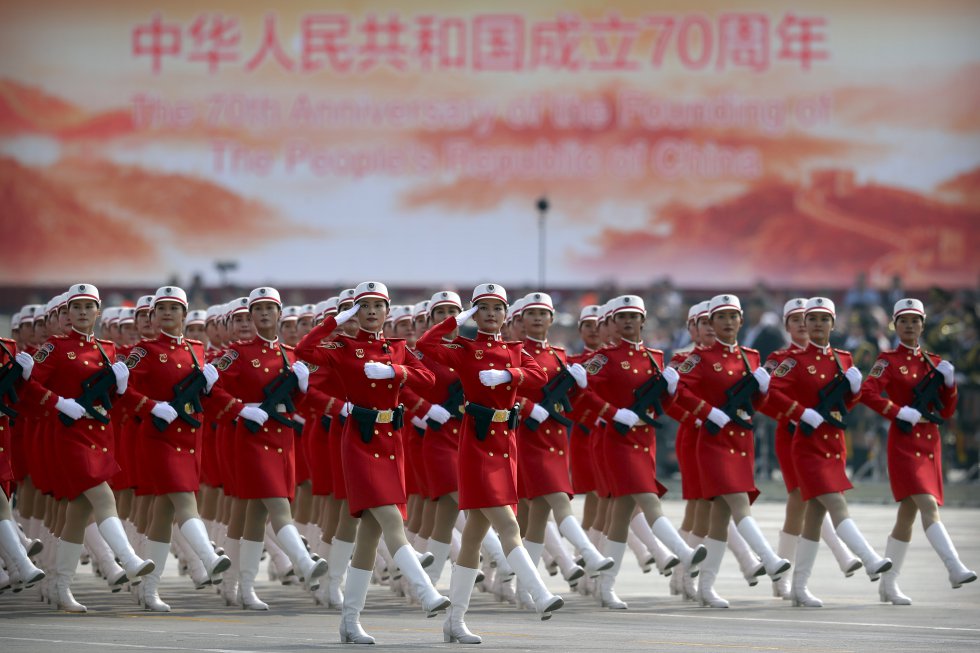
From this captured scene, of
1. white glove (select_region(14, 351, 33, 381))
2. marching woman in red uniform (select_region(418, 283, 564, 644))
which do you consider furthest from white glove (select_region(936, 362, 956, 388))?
white glove (select_region(14, 351, 33, 381))

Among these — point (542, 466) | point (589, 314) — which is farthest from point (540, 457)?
point (589, 314)

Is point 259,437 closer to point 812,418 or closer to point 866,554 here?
point 812,418

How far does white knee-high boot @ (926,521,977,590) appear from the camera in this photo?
48.1ft

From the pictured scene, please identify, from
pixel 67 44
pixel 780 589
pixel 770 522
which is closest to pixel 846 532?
pixel 780 589

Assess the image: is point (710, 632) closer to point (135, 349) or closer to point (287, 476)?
point (287, 476)

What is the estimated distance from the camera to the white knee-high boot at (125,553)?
44.5 ft

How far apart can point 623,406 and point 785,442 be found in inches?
48.0

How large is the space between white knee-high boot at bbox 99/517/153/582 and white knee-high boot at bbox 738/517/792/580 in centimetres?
407

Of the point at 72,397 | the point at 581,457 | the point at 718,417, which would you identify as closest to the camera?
the point at 72,397

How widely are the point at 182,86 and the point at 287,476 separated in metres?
19.3

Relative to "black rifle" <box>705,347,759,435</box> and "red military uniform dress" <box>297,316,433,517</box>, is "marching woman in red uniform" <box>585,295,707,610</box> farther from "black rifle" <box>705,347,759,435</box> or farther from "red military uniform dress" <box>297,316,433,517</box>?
"red military uniform dress" <box>297,316,433,517</box>

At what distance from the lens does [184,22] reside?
32750 millimetres

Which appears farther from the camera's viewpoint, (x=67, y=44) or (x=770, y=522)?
(x=67, y=44)

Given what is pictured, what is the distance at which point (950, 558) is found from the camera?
14766mm
